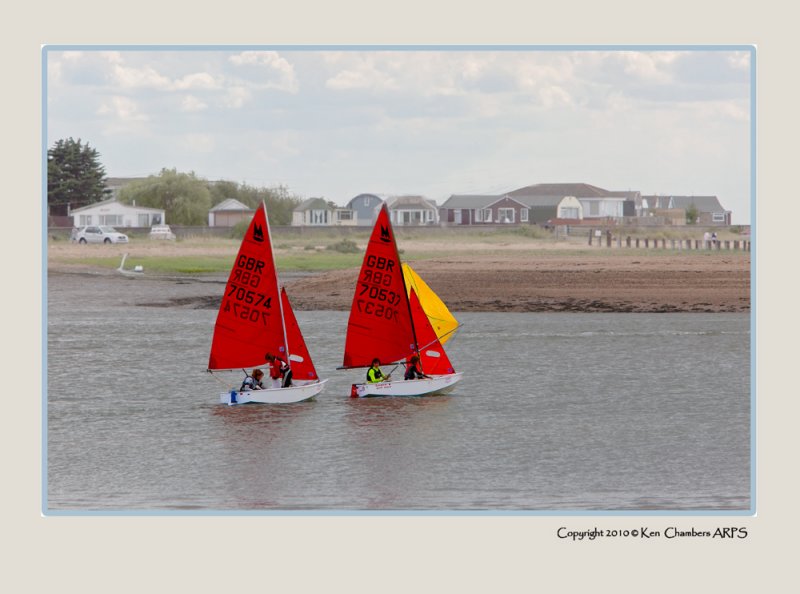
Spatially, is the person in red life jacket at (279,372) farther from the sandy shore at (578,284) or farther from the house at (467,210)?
the house at (467,210)

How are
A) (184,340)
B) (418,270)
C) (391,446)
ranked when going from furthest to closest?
(418,270), (184,340), (391,446)

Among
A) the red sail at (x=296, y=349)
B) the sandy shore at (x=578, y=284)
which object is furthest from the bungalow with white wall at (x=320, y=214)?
the red sail at (x=296, y=349)

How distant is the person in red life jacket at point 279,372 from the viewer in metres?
43.2

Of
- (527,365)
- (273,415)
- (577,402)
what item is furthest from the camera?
(527,365)

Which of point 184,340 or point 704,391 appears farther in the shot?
point 184,340

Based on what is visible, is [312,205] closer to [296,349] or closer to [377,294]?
[377,294]

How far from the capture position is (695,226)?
3981 inches

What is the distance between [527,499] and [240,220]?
92952 millimetres

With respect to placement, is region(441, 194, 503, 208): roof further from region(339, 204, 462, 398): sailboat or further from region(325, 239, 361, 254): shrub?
region(339, 204, 462, 398): sailboat

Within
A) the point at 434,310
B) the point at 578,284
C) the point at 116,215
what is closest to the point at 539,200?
the point at 116,215

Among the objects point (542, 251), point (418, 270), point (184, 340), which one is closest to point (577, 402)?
point (184, 340)

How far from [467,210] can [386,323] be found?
352 ft

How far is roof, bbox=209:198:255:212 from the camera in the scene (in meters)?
133

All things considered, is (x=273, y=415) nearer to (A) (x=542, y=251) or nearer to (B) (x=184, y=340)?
(B) (x=184, y=340)
